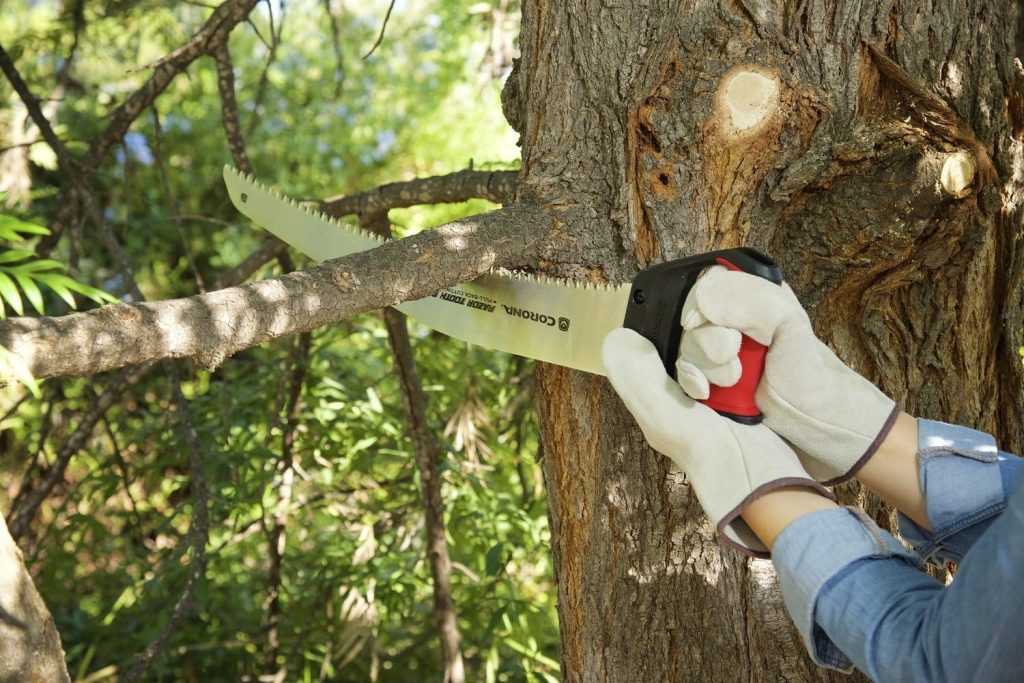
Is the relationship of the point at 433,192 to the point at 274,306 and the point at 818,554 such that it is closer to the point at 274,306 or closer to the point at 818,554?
the point at 274,306

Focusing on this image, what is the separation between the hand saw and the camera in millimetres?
1431

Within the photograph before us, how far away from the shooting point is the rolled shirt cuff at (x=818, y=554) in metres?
1.17

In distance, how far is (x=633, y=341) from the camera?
1487mm

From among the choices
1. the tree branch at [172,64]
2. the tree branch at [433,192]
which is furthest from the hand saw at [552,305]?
the tree branch at [172,64]

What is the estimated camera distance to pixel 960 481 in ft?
4.53

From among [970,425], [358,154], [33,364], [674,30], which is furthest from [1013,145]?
[358,154]

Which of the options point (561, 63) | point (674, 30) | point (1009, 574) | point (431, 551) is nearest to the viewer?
point (1009, 574)

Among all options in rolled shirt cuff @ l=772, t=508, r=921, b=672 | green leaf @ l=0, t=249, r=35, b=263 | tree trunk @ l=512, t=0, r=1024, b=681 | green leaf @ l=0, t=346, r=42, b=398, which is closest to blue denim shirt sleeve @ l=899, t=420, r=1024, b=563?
rolled shirt cuff @ l=772, t=508, r=921, b=672

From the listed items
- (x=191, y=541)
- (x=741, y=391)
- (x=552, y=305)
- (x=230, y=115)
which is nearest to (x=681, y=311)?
(x=741, y=391)

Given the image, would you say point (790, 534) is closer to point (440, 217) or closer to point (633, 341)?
point (633, 341)

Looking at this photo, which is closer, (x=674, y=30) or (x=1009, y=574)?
(x=1009, y=574)

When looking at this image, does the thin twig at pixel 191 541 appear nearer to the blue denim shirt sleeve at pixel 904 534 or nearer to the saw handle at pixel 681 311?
the saw handle at pixel 681 311

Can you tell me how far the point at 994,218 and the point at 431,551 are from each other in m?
1.87

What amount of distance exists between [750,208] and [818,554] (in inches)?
27.3
